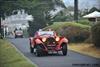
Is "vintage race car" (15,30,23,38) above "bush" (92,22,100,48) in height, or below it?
below

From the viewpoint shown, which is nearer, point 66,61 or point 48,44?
point 66,61

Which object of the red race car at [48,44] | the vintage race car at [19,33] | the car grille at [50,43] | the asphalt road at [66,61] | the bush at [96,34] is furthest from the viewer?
the vintage race car at [19,33]

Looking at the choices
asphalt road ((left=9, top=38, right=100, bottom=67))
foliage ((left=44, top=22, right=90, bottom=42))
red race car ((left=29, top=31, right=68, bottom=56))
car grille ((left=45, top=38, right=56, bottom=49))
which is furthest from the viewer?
foliage ((left=44, top=22, right=90, bottom=42))

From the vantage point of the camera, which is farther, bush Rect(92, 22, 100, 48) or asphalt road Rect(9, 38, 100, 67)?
bush Rect(92, 22, 100, 48)

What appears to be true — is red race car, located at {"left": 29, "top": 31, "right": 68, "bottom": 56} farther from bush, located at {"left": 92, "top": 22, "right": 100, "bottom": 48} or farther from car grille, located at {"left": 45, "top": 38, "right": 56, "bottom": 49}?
bush, located at {"left": 92, "top": 22, "right": 100, "bottom": 48}

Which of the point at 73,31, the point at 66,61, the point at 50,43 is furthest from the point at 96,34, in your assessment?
the point at 73,31

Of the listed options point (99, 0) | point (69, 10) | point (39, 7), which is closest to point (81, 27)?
point (39, 7)

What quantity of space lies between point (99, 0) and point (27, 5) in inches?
835

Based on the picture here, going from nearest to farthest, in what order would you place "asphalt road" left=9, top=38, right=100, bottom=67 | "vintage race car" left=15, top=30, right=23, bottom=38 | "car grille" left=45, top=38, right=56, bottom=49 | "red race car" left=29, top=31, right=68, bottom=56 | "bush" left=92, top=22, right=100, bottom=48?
1. "asphalt road" left=9, top=38, right=100, bottom=67
2. "red race car" left=29, top=31, right=68, bottom=56
3. "car grille" left=45, top=38, right=56, bottom=49
4. "bush" left=92, top=22, right=100, bottom=48
5. "vintage race car" left=15, top=30, right=23, bottom=38

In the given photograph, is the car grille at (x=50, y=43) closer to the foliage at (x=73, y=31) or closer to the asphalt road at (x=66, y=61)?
the asphalt road at (x=66, y=61)

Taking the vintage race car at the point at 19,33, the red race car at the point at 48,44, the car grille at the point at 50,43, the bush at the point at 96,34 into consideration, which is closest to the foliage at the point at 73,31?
the bush at the point at 96,34

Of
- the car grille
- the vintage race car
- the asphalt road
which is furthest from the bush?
the vintage race car

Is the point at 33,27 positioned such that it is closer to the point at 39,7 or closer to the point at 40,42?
the point at 39,7

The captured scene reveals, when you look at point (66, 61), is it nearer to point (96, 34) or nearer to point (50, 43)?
point (50, 43)
